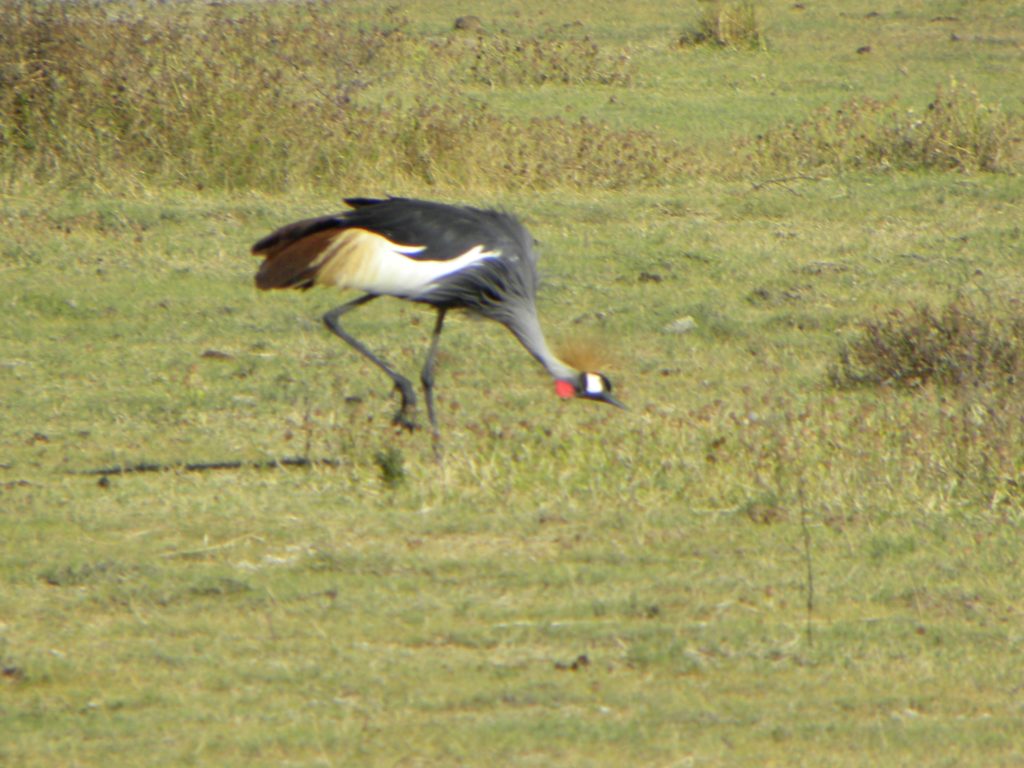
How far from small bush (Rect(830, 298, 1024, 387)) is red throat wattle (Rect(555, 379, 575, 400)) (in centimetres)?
166

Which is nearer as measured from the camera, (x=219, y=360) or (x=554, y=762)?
(x=554, y=762)

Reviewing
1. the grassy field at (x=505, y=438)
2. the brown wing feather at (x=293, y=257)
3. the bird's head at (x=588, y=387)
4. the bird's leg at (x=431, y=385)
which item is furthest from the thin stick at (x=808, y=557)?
the brown wing feather at (x=293, y=257)

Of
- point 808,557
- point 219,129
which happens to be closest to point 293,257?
point 808,557

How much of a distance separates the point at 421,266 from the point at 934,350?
245 cm

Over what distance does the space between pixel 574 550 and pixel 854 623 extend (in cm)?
95

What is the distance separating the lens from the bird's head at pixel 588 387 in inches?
231

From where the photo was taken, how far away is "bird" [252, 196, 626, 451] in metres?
5.98

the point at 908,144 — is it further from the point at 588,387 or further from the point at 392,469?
the point at 392,469

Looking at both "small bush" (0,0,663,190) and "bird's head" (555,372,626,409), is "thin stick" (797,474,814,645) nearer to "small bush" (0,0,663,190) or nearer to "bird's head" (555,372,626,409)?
"bird's head" (555,372,626,409)

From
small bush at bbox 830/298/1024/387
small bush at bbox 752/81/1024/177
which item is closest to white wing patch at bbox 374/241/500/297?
small bush at bbox 830/298/1024/387

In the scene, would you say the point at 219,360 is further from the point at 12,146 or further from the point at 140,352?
the point at 12,146

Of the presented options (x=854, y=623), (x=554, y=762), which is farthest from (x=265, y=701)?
(x=854, y=623)

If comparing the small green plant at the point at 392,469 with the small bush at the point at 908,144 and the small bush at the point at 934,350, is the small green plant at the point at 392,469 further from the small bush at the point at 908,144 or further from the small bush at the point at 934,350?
the small bush at the point at 908,144

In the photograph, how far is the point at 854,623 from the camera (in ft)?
14.1
